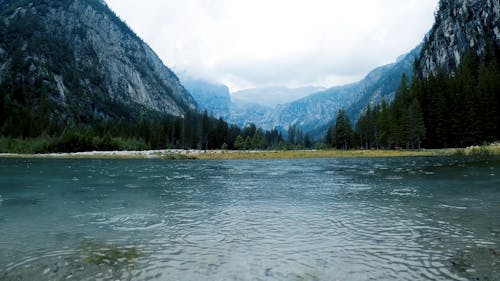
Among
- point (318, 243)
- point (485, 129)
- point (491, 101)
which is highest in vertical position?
point (491, 101)

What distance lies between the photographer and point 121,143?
135 metres

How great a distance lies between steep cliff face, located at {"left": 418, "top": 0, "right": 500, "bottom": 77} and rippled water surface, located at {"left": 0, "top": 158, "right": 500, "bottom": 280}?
126605mm

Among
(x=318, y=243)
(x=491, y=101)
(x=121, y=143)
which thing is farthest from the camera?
(x=121, y=143)

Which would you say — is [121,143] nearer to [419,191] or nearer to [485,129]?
[485,129]

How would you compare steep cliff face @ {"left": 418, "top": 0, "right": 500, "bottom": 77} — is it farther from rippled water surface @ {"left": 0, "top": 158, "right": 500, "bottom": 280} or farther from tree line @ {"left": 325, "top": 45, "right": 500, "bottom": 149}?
rippled water surface @ {"left": 0, "top": 158, "right": 500, "bottom": 280}

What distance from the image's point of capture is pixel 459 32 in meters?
163

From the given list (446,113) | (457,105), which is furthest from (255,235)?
(446,113)

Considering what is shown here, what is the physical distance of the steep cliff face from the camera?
473 ft

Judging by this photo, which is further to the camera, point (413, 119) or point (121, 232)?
point (413, 119)

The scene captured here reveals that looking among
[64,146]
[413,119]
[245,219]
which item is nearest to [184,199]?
[245,219]

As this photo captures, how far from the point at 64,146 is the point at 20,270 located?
124m

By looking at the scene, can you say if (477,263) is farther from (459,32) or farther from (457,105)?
(459,32)

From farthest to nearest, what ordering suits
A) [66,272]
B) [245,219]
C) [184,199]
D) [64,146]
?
[64,146] < [184,199] < [245,219] < [66,272]

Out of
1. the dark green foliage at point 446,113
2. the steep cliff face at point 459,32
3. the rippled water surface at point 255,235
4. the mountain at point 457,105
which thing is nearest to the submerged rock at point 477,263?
the rippled water surface at point 255,235
